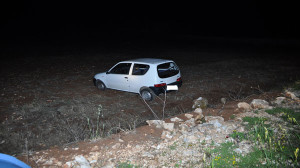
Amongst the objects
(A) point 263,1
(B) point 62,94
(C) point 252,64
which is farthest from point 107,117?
(A) point 263,1

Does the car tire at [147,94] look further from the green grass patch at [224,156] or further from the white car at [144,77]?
the green grass patch at [224,156]

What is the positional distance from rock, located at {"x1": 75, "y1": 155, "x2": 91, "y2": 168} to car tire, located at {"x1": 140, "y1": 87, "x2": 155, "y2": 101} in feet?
13.7

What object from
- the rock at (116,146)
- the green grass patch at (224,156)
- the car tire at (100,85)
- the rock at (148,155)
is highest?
the car tire at (100,85)

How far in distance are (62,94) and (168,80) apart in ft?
14.9

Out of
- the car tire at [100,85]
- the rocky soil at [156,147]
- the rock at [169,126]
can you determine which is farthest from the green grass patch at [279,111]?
the car tire at [100,85]

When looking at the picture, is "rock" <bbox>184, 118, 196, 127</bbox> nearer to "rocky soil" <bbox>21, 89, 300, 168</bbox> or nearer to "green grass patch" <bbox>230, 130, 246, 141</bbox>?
"rocky soil" <bbox>21, 89, 300, 168</bbox>

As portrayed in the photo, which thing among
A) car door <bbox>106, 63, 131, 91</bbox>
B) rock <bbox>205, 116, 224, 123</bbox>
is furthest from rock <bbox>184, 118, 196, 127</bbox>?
car door <bbox>106, 63, 131, 91</bbox>

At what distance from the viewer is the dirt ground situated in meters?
6.30

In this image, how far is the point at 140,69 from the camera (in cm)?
923

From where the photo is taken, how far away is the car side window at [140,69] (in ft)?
28.4

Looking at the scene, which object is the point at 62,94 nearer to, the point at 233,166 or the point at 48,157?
the point at 48,157

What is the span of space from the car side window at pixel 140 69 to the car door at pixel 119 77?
0.30 m

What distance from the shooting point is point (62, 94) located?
9.76 meters

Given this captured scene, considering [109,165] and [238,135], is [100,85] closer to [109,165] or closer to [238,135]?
[109,165]
